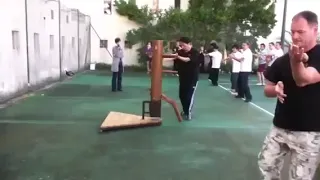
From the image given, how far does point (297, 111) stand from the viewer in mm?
3031

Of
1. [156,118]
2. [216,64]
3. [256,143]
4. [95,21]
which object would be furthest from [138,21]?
[256,143]

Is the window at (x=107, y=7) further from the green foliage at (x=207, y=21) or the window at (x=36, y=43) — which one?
the window at (x=36, y=43)

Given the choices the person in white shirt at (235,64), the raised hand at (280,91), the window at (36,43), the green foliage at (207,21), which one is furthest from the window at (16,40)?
the green foliage at (207,21)

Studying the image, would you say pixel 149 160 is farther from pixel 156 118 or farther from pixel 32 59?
pixel 32 59

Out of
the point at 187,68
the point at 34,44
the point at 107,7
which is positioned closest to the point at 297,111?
the point at 187,68

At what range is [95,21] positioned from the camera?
26406 mm

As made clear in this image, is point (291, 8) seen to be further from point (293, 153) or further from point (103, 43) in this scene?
point (293, 153)

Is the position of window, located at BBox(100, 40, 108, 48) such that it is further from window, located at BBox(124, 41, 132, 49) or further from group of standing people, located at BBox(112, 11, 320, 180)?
group of standing people, located at BBox(112, 11, 320, 180)

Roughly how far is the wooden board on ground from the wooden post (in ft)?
0.75

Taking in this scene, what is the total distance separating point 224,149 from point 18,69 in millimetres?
7903

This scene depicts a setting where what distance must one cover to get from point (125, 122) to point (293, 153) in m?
4.86

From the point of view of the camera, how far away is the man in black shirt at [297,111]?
110 inches

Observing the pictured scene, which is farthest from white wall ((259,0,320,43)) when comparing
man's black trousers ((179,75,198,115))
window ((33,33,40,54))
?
man's black trousers ((179,75,198,115))

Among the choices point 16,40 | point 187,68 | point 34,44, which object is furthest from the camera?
point 34,44
